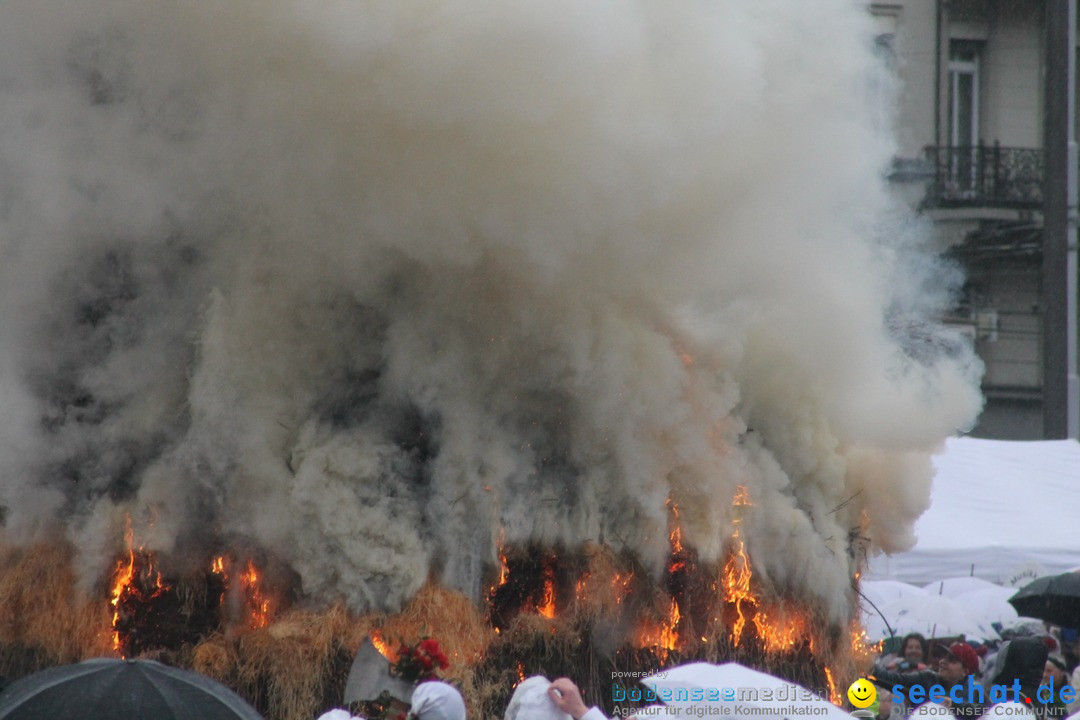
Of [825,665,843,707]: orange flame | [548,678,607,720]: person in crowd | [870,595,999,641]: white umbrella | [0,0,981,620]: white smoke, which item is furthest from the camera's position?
[870,595,999,641]: white umbrella

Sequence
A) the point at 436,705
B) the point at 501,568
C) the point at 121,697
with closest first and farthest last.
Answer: the point at 121,697 → the point at 436,705 → the point at 501,568

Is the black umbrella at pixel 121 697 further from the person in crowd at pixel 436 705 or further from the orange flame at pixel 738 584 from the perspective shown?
the orange flame at pixel 738 584

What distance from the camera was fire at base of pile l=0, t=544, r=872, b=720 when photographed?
10.4m

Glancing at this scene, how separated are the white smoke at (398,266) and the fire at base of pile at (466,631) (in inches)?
9.4

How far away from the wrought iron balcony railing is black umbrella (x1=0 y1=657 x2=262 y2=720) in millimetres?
21801

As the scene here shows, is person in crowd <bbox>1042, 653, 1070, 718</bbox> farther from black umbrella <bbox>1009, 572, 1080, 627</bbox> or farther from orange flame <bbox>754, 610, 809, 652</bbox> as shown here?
black umbrella <bbox>1009, 572, 1080, 627</bbox>

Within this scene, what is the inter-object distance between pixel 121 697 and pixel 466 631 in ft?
13.5

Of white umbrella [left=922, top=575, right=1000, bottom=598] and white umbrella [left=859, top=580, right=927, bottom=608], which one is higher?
white umbrella [left=859, top=580, right=927, bottom=608]

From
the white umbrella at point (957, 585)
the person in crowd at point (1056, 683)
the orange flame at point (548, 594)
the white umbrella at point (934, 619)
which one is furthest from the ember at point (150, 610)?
the white umbrella at point (957, 585)

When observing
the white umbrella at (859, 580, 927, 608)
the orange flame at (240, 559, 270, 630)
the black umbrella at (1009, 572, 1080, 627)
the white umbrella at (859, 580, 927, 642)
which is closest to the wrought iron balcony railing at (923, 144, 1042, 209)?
the white umbrella at (859, 580, 927, 642)

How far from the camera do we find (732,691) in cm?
807

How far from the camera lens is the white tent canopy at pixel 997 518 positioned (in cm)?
1694

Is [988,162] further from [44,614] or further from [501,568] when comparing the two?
[44,614]

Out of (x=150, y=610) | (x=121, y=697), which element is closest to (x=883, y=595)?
(x=150, y=610)
